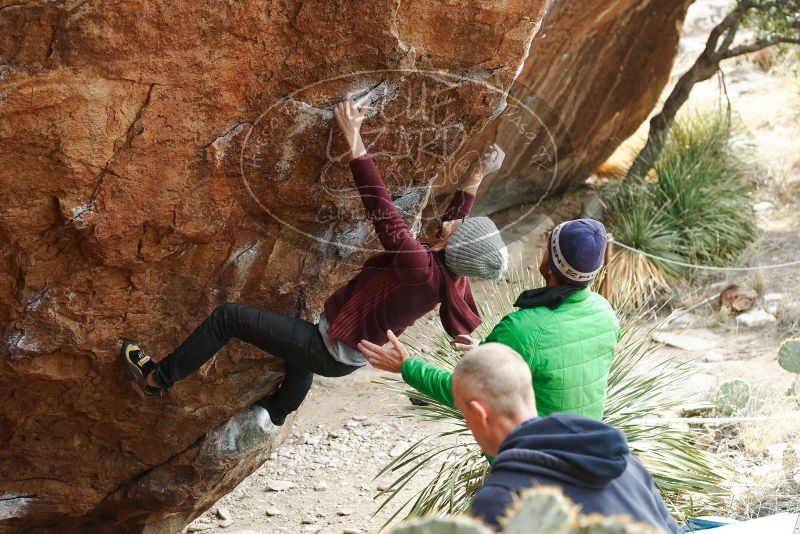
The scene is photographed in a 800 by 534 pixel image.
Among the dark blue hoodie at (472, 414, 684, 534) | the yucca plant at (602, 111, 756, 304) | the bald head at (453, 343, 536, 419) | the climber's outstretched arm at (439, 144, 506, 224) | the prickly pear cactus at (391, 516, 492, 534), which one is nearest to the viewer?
the prickly pear cactus at (391, 516, 492, 534)

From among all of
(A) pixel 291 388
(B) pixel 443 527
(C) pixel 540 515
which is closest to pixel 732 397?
(A) pixel 291 388

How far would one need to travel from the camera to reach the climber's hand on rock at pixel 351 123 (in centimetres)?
369

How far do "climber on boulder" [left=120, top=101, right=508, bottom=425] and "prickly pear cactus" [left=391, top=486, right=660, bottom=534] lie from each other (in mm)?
→ 1801

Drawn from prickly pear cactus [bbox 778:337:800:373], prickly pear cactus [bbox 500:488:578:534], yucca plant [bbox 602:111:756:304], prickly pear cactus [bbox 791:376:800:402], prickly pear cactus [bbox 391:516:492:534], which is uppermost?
prickly pear cactus [bbox 391:516:492:534]

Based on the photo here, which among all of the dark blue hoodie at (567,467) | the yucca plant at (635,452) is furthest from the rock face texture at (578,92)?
the dark blue hoodie at (567,467)

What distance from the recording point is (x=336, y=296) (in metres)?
4.05

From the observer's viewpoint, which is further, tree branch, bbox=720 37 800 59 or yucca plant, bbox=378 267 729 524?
tree branch, bbox=720 37 800 59

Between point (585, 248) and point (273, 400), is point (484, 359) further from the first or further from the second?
point (273, 400)

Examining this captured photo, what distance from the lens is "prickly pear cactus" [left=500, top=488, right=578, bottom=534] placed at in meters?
1.82

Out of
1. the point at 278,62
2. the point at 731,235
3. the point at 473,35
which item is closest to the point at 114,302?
the point at 278,62

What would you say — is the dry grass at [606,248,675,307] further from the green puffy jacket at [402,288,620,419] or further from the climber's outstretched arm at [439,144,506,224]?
the green puffy jacket at [402,288,620,419]

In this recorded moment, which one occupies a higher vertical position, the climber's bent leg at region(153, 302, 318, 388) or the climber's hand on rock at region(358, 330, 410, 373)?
the climber's bent leg at region(153, 302, 318, 388)

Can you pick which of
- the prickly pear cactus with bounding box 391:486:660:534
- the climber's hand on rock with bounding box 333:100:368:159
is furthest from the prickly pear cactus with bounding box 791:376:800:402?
the prickly pear cactus with bounding box 391:486:660:534

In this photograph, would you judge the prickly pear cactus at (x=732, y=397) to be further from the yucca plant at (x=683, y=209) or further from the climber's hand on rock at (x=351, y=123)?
the climber's hand on rock at (x=351, y=123)
